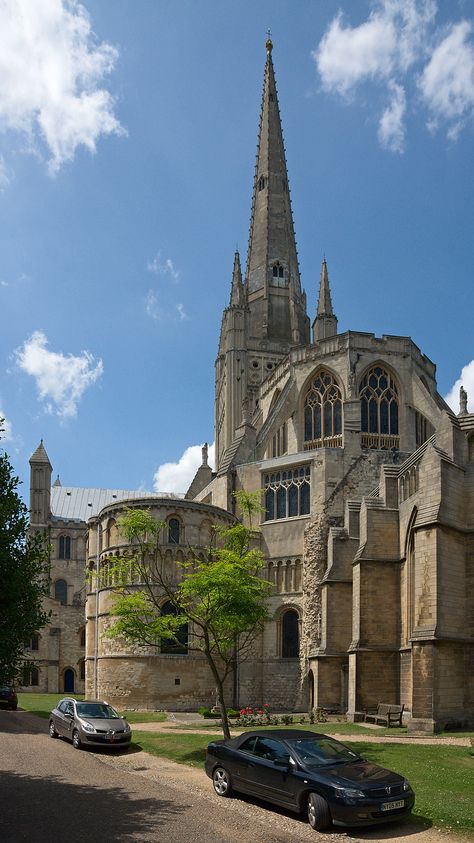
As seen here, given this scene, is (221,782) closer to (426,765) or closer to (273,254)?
(426,765)

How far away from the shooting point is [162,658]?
36.3m

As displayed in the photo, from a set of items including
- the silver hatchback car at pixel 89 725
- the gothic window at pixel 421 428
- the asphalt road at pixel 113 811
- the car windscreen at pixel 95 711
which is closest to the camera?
the asphalt road at pixel 113 811

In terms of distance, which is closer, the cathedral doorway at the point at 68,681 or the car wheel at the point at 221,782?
the car wheel at the point at 221,782

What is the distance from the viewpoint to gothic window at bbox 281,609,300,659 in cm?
4031

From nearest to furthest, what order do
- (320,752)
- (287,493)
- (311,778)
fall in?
(311,778)
(320,752)
(287,493)

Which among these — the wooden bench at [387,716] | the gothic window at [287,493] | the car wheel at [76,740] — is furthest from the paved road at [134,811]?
the gothic window at [287,493]

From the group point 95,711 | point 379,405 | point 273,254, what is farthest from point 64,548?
point 95,711

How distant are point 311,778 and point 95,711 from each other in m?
10.8

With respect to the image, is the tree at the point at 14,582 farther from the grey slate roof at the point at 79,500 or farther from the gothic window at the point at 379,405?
the grey slate roof at the point at 79,500

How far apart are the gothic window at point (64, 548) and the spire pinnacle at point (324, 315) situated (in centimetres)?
2720

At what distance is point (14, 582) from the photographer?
14.7 metres

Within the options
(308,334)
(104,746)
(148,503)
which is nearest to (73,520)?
(308,334)

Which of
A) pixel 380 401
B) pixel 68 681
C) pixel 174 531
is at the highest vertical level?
pixel 380 401

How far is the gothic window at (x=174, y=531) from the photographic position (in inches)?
1508
